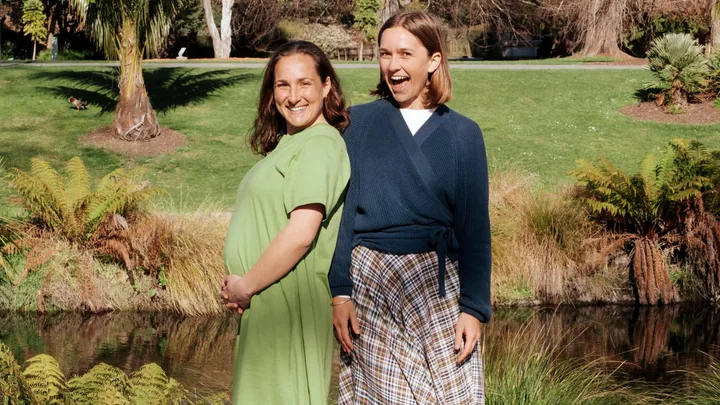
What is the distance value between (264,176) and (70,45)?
3669 cm

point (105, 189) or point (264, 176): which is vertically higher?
point (264, 176)

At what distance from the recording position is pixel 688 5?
28734mm

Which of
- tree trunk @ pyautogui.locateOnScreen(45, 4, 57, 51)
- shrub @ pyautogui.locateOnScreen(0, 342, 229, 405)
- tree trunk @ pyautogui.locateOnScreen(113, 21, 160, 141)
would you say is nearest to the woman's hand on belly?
shrub @ pyautogui.locateOnScreen(0, 342, 229, 405)

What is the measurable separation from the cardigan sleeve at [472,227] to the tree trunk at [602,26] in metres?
25.0

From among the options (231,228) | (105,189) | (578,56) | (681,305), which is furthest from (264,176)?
(578,56)

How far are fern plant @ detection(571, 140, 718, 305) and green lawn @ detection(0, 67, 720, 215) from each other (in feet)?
8.86

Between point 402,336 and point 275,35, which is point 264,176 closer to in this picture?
point 402,336

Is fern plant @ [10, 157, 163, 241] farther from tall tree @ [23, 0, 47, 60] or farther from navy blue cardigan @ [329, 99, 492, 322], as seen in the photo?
tall tree @ [23, 0, 47, 60]

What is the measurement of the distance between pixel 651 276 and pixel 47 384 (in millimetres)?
6928

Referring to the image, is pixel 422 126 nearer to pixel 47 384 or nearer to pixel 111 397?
pixel 111 397

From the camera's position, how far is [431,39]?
3.08 metres

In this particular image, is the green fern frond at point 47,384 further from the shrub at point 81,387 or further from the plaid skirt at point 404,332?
the plaid skirt at point 404,332

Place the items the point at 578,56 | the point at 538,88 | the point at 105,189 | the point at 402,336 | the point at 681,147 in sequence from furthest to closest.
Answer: the point at 578,56
the point at 538,88
the point at 681,147
the point at 105,189
the point at 402,336

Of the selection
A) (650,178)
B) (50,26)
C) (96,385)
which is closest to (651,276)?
(650,178)
